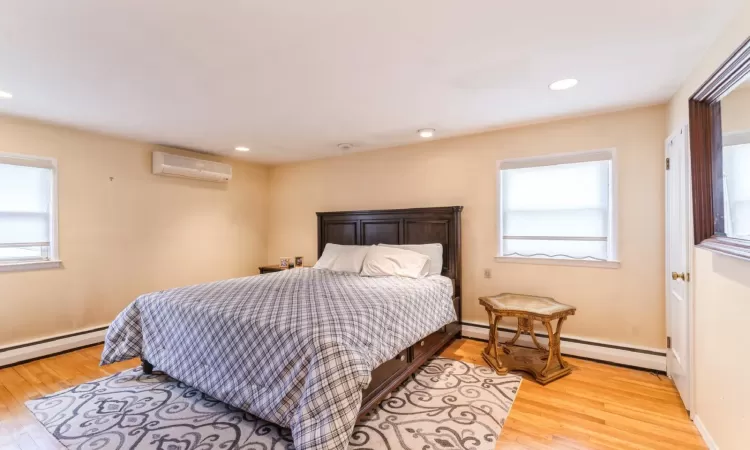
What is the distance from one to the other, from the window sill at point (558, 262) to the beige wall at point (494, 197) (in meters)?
0.04

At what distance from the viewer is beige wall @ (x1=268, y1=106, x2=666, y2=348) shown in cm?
284

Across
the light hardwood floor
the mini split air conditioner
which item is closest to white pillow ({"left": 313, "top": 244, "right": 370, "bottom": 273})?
the light hardwood floor

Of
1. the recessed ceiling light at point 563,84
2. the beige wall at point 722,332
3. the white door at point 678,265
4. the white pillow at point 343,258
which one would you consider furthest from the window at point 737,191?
the white pillow at point 343,258

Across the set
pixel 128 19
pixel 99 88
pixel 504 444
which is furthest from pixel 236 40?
pixel 504 444

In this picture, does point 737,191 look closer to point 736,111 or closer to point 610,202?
point 736,111

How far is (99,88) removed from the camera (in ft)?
7.89

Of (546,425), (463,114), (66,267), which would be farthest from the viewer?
(66,267)

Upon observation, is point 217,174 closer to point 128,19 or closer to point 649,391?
point 128,19

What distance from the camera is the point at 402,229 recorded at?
3984 mm

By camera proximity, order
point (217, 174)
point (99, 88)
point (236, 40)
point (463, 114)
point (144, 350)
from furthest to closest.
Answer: point (217, 174) < point (463, 114) < point (144, 350) < point (99, 88) < point (236, 40)

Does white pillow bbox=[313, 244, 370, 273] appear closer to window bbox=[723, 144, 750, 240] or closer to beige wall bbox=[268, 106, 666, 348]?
beige wall bbox=[268, 106, 666, 348]

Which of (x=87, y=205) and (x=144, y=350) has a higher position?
(x=87, y=205)

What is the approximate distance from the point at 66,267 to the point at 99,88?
203 cm

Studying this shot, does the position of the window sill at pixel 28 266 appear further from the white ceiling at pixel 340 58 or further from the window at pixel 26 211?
the white ceiling at pixel 340 58
